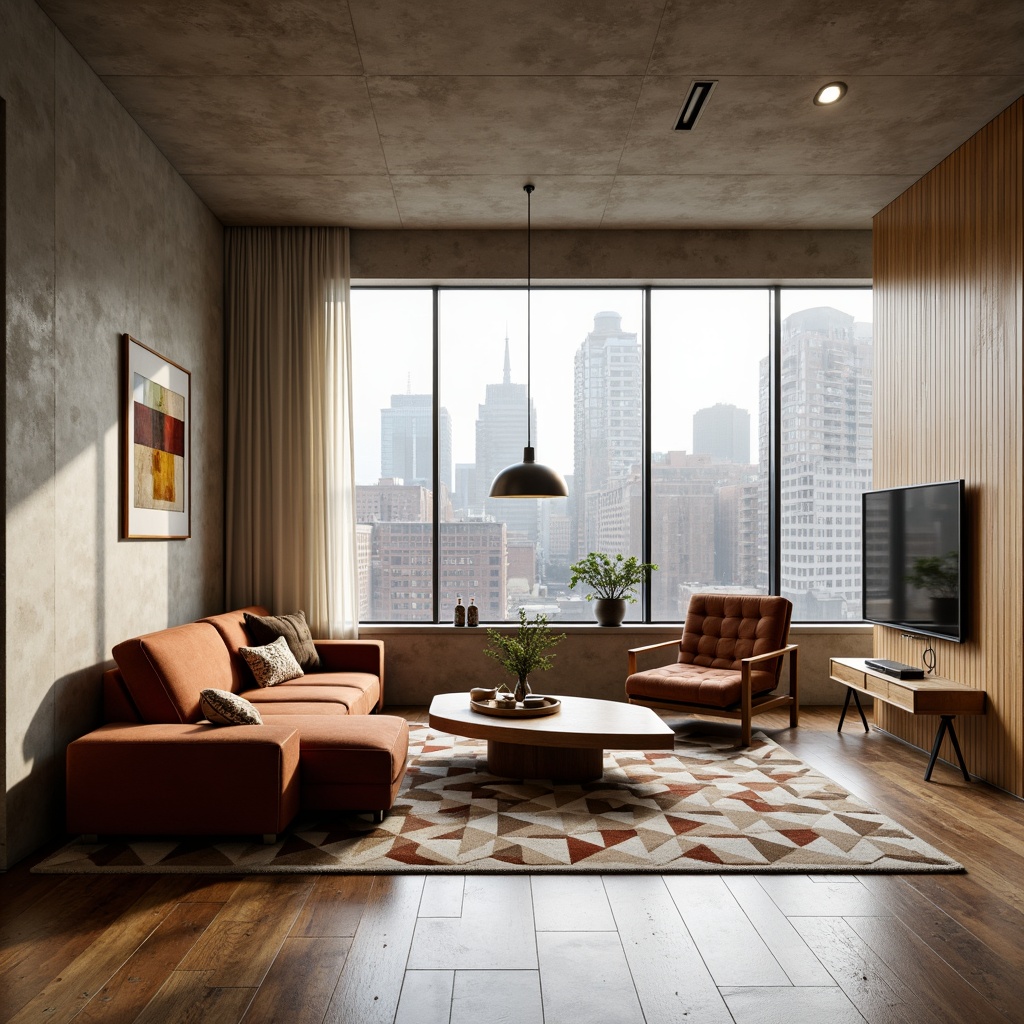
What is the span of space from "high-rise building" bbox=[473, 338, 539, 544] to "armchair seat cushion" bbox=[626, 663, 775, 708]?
5.57 ft

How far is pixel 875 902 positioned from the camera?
9.44ft

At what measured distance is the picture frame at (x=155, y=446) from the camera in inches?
169

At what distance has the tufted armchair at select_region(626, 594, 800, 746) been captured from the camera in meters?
5.14

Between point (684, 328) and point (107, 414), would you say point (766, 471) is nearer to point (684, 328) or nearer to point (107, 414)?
point (684, 328)

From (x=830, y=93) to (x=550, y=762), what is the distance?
3.68m

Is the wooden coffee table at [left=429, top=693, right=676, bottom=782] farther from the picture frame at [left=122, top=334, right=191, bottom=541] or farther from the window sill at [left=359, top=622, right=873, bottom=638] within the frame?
the picture frame at [left=122, top=334, right=191, bottom=541]

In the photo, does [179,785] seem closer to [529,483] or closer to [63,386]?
[63,386]

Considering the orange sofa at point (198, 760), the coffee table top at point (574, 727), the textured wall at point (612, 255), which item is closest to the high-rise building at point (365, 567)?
the textured wall at point (612, 255)

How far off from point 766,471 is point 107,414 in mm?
4797

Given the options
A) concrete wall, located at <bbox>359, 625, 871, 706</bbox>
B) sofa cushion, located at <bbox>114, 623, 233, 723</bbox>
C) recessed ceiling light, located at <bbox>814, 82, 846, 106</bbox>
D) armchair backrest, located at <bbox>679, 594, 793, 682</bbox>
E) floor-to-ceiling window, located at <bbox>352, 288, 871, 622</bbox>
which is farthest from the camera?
floor-to-ceiling window, located at <bbox>352, 288, 871, 622</bbox>

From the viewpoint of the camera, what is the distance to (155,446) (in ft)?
15.4

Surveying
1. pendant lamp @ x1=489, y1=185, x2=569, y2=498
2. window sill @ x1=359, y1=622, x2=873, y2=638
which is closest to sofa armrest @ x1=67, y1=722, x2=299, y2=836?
pendant lamp @ x1=489, y1=185, x2=569, y2=498

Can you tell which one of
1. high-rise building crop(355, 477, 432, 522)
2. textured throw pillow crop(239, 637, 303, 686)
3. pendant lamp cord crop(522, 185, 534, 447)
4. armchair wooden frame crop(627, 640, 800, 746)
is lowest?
armchair wooden frame crop(627, 640, 800, 746)

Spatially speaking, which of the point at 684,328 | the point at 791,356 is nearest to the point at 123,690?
the point at 684,328
